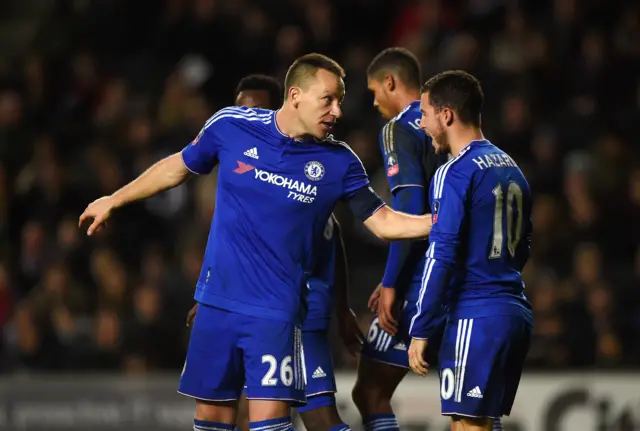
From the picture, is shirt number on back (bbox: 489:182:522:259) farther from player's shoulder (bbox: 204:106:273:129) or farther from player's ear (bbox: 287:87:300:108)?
player's shoulder (bbox: 204:106:273:129)

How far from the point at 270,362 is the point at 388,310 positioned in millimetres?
1111

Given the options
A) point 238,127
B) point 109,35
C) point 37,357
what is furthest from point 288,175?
point 109,35

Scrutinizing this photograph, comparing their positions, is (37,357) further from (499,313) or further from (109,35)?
(499,313)

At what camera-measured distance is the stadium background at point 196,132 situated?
11.5 meters

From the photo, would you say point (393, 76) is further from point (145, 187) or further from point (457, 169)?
point (145, 187)

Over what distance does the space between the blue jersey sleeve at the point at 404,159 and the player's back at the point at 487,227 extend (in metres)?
0.62

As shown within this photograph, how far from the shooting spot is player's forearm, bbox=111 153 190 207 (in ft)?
20.2

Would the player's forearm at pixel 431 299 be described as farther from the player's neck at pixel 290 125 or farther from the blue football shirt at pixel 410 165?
the player's neck at pixel 290 125

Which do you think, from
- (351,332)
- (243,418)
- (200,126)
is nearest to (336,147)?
(351,332)

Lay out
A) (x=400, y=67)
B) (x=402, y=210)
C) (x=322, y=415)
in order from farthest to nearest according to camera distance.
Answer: (x=400, y=67), (x=322, y=415), (x=402, y=210)

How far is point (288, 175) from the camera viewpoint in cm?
586

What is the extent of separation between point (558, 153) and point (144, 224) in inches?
Result: 181

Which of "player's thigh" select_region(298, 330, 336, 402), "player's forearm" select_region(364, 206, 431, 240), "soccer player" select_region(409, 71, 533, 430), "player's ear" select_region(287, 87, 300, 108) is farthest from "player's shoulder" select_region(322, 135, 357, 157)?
"player's thigh" select_region(298, 330, 336, 402)

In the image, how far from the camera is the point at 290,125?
5930mm
